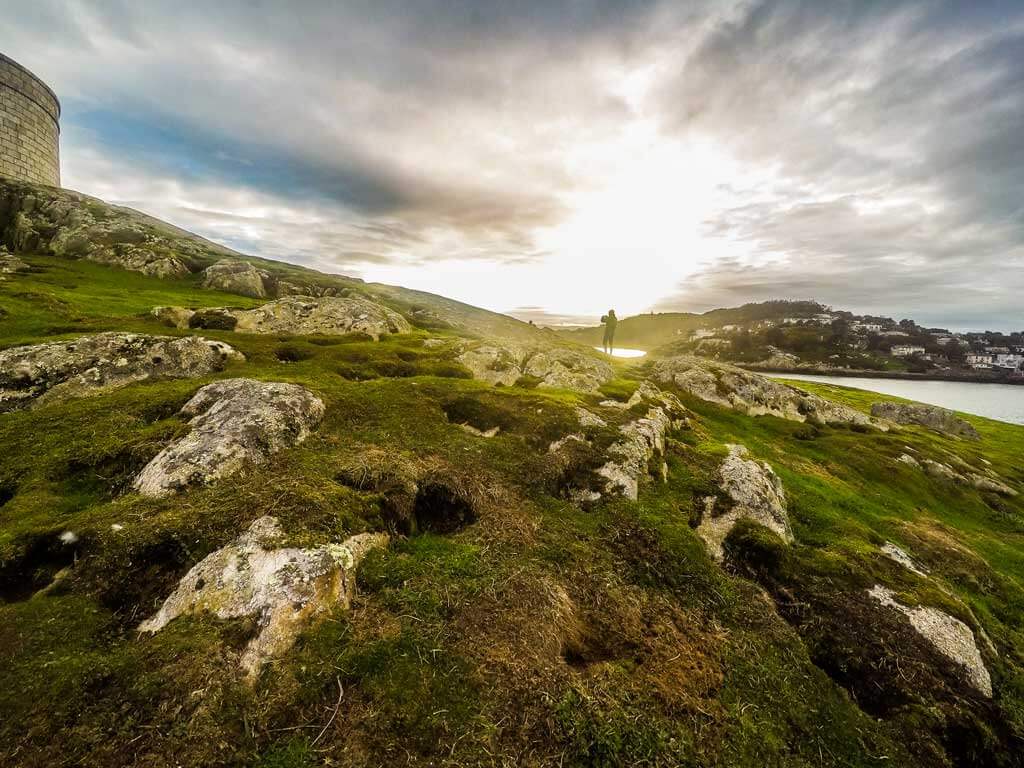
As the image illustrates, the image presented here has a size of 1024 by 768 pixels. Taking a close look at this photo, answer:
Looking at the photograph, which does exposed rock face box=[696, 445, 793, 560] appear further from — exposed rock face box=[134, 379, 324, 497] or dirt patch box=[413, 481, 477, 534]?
exposed rock face box=[134, 379, 324, 497]

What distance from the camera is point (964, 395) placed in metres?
148

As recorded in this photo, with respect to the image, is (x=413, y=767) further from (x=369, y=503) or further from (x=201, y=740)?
(x=369, y=503)

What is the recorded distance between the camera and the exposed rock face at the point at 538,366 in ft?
95.0

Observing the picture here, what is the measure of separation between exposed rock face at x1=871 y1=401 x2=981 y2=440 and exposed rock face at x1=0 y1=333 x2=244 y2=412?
259 feet

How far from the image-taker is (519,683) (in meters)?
7.19

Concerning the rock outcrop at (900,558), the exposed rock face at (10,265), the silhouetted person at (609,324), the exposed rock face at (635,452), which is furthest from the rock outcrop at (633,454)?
the exposed rock face at (10,265)

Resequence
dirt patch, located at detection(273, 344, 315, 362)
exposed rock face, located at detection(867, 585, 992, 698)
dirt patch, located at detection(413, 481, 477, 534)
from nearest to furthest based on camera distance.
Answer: exposed rock face, located at detection(867, 585, 992, 698), dirt patch, located at detection(413, 481, 477, 534), dirt patch, located at detection(273, 344, 315, 362)

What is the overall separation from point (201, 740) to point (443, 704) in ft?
11.1

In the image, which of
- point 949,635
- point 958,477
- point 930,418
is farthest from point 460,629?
point 930,418

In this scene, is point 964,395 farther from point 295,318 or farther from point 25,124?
point 25,124

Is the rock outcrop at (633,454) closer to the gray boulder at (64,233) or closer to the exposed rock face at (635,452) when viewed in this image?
the exposed rock face at (635,452)

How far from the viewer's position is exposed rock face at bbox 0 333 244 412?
15.4 metres

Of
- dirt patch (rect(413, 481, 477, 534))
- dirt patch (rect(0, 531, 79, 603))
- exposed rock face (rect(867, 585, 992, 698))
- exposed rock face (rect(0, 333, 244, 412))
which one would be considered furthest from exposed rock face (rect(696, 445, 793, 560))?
exposed rock face (rect(0, 333, 244, 412))

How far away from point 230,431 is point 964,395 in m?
222
